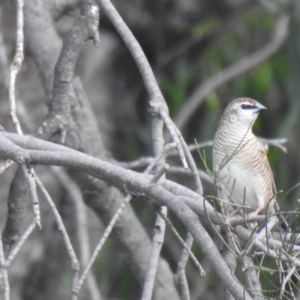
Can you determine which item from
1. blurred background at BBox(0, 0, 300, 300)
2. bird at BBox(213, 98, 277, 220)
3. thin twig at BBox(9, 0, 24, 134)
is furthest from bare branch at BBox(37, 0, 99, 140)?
blurred background at BBox(0, 0, 300, 300)

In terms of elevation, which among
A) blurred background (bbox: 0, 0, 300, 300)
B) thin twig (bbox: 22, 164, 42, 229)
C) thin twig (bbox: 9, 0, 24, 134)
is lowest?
blurred background (bbox: 0, 0, 300, 300)

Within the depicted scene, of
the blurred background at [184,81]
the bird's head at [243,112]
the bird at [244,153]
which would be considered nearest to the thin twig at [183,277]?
the bird at [244,153]

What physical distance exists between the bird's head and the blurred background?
5.60 ft

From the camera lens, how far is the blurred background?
17.4 feet

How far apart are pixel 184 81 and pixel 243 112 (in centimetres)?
252

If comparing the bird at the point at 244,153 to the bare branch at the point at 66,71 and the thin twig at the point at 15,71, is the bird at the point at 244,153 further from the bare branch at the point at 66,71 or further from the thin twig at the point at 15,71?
the thin twig at the point at 15,71

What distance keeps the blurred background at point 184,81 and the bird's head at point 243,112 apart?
5.60ft

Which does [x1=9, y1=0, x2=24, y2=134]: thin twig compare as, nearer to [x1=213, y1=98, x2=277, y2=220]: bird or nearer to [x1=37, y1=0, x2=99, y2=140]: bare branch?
[x1=37, y1=0, x2=99, y2=140]: bare branch

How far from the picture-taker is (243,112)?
133 inches

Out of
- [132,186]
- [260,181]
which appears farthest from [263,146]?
[132,186]

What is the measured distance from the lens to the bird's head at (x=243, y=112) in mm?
3361

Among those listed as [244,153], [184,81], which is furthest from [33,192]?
[184,81]

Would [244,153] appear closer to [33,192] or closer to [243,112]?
[243,112]

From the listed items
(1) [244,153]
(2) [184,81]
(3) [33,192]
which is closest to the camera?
(3) [33,192]
